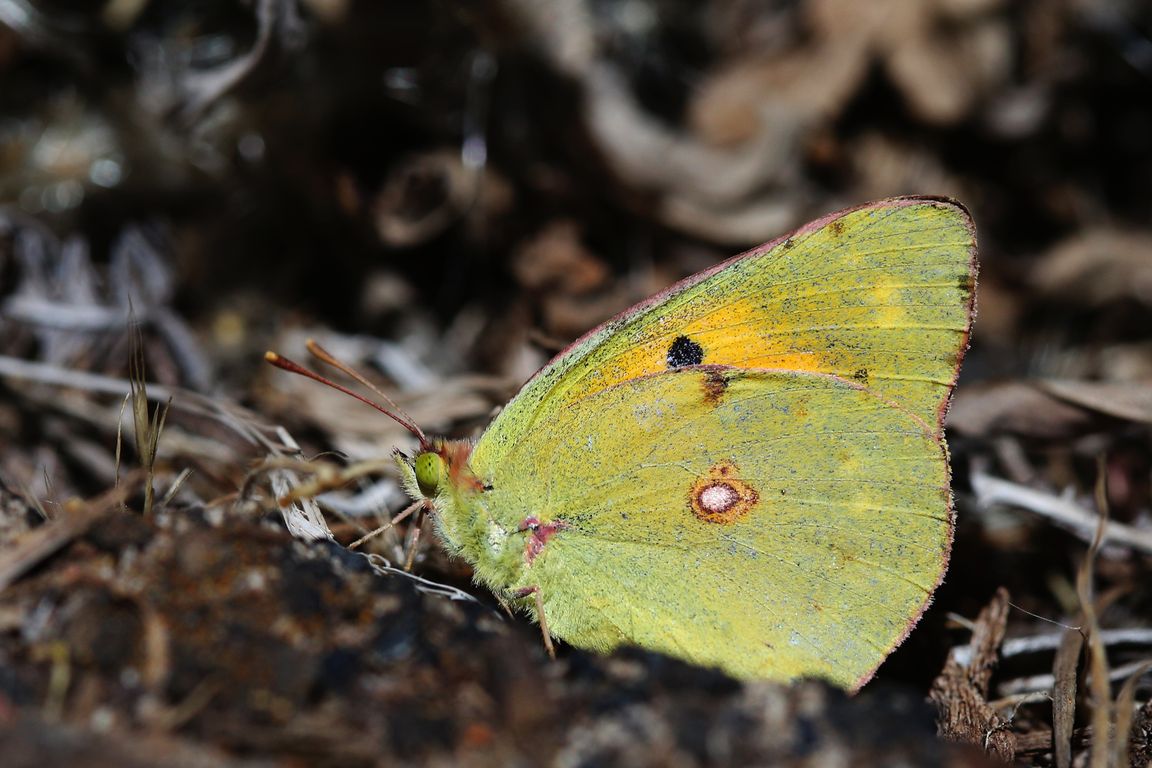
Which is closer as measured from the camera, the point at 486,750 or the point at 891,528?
the point at 486,750

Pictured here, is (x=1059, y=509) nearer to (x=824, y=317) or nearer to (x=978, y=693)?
(x=978, y=693)

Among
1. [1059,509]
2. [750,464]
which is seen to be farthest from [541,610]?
[1059,509]

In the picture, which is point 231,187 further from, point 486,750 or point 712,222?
point 486,750

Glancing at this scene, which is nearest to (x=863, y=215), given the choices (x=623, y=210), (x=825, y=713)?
(x=825, y=713)

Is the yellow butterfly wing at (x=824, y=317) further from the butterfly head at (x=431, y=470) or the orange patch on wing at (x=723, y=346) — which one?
the butterfly head at (x=431, y=470)

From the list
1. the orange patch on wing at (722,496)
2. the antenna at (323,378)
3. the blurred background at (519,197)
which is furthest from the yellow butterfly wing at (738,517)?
the blurred background at (519,197)
